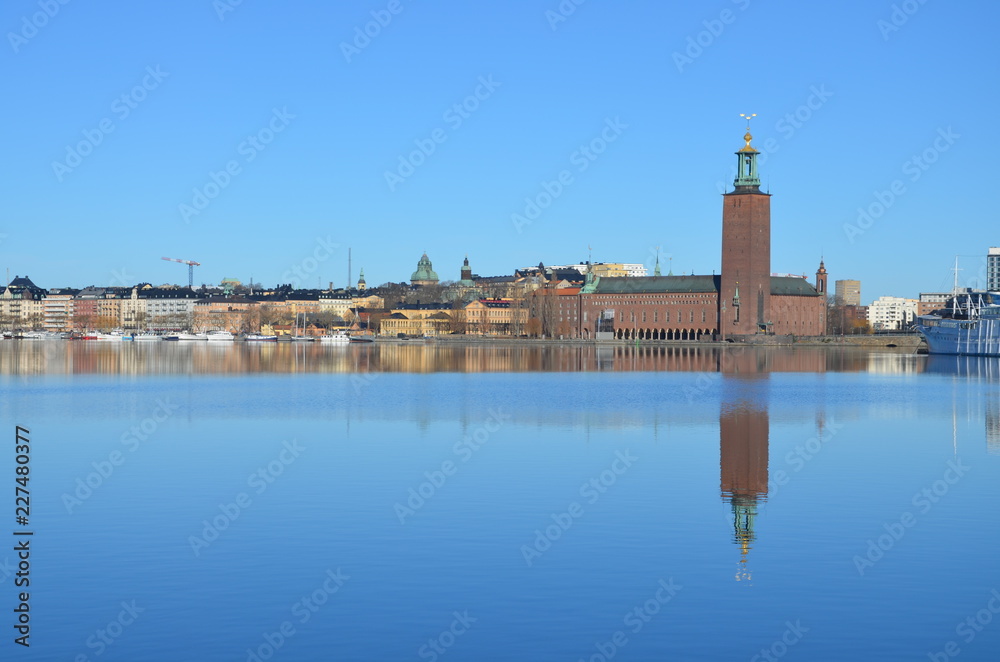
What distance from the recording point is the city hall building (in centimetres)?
11181

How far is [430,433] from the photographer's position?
24.8 meters

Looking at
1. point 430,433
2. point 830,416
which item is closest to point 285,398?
point 430,433

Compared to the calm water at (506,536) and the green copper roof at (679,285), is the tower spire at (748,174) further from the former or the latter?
the calm water at (506,536)

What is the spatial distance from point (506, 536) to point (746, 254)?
10225cm

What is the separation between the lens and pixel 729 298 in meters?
116

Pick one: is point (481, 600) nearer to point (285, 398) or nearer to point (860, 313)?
point (285, 398)

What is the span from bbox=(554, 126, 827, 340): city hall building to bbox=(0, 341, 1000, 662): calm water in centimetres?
8423

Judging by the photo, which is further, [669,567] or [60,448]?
[60,448]

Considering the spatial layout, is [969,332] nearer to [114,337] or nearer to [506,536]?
[506,536]

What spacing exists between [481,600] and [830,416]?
20.0 meters

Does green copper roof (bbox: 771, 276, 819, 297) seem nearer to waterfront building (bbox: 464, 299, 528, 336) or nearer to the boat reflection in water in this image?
waterfront building (bbox: 464, 299, 528, 336)

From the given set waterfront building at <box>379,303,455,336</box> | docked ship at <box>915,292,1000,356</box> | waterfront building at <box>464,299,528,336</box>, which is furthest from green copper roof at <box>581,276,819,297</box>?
docked ship at <box>915,292,1000,356</box>

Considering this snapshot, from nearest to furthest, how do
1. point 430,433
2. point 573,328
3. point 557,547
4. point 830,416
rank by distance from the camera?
1. point 557,547
2. point 430,433
3. point 830,416
4. point 573,328

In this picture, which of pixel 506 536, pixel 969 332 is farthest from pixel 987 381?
pixel 506 536
